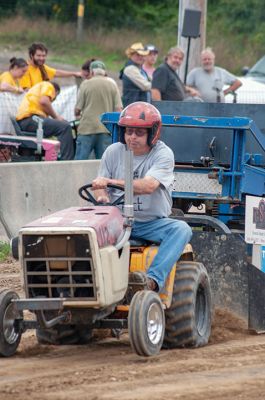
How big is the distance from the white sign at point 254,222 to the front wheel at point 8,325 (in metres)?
3.09

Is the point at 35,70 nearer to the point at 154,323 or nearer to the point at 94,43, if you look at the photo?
the point at 154,323

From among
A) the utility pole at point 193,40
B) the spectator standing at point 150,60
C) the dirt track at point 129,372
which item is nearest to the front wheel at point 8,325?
the dirt track at point 129,372

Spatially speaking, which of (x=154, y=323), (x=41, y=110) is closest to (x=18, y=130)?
(x=41, y=110)

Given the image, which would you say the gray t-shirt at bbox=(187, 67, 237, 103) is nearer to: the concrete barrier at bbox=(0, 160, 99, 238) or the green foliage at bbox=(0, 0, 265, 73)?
the concrete barrier at bbox=(0, 160, 99, 238)

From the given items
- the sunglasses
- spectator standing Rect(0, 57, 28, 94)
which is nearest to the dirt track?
the sunglasses

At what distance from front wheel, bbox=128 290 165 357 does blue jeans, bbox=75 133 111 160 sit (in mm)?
8046

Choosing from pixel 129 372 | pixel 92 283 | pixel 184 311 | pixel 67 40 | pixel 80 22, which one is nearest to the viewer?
pixel 129 372

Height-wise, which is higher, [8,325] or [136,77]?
[136,77]

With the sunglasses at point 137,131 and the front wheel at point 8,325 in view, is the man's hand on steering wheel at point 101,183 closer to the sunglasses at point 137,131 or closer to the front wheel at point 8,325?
the sunglasses at point 137,131

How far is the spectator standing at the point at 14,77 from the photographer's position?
16.1 m

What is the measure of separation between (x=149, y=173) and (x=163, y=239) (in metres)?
0.48

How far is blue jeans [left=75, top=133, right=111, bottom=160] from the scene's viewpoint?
15852 millimetres

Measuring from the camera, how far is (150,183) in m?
8.11

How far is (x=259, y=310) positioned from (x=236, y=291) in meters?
0.25
